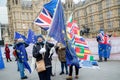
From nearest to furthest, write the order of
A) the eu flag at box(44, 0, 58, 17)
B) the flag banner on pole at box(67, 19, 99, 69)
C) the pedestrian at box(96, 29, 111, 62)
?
the flag banner on pole at box(67, 19, 99, 69) < the eu flag at box(44, 0, 58, 17) < the pedestrian at box(96, 29, 111, 62)

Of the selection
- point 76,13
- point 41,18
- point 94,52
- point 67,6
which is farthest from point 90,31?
point 41,18

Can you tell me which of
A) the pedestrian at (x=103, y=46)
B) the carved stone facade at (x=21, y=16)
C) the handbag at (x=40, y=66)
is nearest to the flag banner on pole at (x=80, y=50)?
the handbag at (x=40, y=66)

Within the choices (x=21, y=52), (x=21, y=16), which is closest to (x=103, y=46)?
(x=21, y=52)

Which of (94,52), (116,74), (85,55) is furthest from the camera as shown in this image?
(94,52)

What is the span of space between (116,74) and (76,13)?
66.7 meters

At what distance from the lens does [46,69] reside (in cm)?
731

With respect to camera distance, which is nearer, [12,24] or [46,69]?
[46,69]

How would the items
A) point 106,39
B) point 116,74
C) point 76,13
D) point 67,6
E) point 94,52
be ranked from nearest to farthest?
point 116,74
point 106,39
point 94,52
point 76,13
point 67,6

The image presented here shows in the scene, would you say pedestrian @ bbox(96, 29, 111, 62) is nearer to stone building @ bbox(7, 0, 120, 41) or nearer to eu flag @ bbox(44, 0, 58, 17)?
eu flag @ bbox(44, 0, 58, 17)

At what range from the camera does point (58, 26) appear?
8.39 m

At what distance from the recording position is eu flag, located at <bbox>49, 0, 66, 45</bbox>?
26.7 ft

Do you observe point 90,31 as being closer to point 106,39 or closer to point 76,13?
point 76,13

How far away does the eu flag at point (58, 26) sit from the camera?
8.13m

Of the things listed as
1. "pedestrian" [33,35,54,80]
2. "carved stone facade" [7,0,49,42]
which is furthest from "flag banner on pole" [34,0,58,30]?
"carved stone facade" [7,0,49,42]
